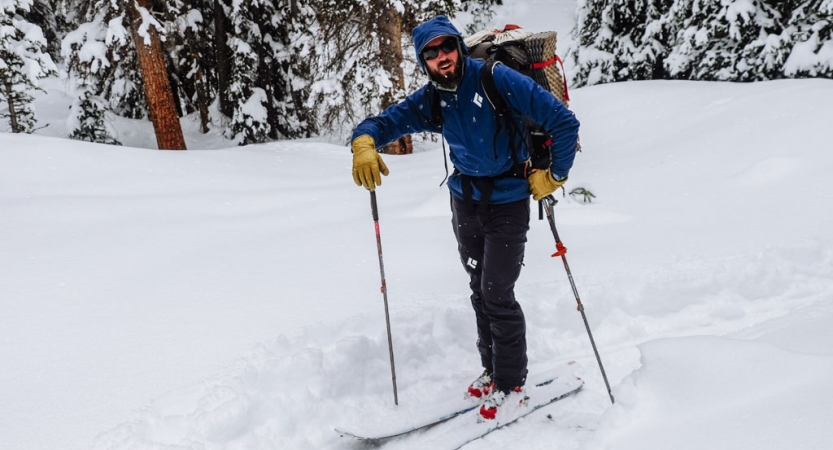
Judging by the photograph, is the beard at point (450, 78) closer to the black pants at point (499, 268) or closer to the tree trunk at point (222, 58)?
the black pants at point (499, 268)

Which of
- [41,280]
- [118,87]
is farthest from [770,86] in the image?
[118,87]

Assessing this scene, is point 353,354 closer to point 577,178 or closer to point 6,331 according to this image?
point 6,331

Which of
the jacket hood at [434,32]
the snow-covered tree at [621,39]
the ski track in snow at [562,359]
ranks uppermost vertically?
the snow-covered tree at [621,39]

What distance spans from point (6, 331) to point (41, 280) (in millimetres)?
859

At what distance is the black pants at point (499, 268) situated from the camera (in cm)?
301

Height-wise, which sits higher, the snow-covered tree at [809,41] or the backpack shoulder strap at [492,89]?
the snow-covered tree at [809,41]

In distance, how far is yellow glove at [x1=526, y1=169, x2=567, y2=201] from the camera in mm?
2816

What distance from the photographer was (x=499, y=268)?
9.97ft

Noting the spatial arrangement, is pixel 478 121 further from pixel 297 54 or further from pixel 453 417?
pixel 297 54

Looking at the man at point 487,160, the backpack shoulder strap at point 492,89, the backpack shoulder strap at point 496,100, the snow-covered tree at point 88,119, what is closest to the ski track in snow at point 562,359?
the man at point 487,160

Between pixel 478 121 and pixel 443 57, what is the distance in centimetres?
38

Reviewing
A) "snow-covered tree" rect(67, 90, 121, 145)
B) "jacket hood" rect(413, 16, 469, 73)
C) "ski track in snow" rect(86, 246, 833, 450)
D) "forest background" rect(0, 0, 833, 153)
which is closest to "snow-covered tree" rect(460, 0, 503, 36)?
"forest background" rect(0, 0, 833, 153)

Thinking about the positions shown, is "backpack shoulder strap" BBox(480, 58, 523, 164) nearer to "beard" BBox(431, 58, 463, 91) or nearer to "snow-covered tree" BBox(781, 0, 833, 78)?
"beard" BBox(431, 58, 463, 91)

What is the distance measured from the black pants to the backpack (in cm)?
29
